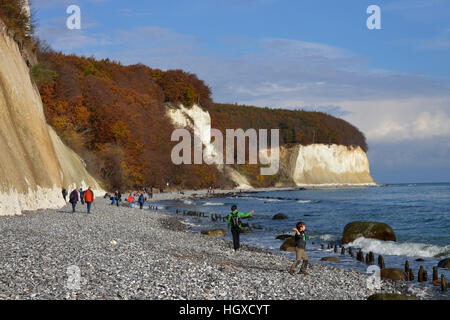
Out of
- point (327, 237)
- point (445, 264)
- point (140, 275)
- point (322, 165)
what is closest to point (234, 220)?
point (140, 275)

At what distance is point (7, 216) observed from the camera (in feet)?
70.7

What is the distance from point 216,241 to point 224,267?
9.34m

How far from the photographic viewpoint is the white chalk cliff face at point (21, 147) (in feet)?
76.4

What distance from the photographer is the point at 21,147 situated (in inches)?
1069

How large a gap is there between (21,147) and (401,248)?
70.9 ft

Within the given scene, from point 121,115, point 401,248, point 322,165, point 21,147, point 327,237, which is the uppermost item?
point 121,115

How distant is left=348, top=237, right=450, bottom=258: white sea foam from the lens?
19.9m

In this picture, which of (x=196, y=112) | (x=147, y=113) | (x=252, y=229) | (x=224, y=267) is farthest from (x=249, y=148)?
(x=224, y=267)

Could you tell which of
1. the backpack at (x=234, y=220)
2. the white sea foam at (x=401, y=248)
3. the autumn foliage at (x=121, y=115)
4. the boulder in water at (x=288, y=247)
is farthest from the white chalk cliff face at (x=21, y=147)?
the white sea foam at (x=401, y=248)

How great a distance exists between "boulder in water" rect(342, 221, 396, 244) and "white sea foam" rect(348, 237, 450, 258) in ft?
1.38

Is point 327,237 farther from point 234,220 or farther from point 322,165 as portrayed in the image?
point 322,165

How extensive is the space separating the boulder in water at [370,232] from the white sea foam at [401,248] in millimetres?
421
